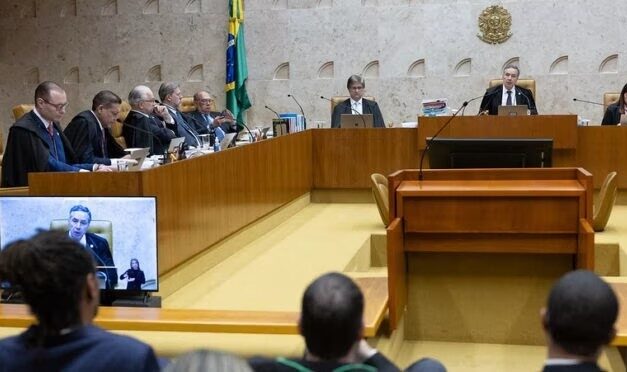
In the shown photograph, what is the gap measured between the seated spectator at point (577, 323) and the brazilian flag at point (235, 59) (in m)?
10.2

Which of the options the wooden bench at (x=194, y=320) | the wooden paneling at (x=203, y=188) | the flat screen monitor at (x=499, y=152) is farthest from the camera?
the flat screen monitor at (x=499, y=152)

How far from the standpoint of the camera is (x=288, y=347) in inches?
154

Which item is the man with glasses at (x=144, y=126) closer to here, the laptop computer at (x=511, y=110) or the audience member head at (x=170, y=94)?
the audience member head at (x=170, y=94)

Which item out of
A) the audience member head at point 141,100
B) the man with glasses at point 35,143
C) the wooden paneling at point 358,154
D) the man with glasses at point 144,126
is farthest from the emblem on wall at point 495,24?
the man with glasses at point 35,143

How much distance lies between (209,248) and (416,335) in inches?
58.3

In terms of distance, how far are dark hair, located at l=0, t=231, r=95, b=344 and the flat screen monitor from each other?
4401mm

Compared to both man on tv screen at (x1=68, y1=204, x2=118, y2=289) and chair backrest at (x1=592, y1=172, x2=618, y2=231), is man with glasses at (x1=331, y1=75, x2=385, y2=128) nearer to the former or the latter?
chair backrest at (x1=592, y1=172, x2=618, y2=231)

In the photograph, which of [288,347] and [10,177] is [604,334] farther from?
[10,177]

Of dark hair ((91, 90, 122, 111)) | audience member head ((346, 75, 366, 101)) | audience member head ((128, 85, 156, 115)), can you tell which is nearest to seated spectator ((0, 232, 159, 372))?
dark hair ((91, 90, 122, 111))

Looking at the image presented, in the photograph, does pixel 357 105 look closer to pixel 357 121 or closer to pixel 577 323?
pixel 357 121

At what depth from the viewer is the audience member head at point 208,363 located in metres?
1.56

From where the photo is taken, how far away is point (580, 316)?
6.67 feet

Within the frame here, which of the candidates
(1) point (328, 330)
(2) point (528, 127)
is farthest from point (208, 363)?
(2) point (528, 127)

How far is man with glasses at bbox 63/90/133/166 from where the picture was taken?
661cm
